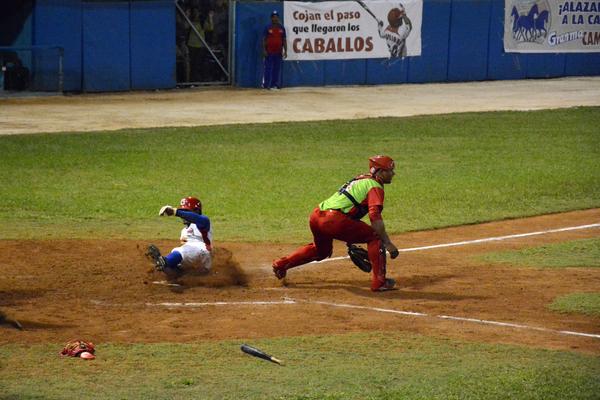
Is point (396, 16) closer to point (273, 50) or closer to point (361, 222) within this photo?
point (273, 50)

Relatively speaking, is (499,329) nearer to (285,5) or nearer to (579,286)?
(579,286)

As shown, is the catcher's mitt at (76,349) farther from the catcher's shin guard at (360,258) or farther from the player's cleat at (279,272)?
the catcher's shin guard at (360,258)

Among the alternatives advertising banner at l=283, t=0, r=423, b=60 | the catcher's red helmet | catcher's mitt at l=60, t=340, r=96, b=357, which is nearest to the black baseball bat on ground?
catcher's mitt at l=60, t=340, r=96, b=357

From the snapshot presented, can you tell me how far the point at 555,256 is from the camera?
14164mm

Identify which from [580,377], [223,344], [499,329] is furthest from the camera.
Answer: [499,329]

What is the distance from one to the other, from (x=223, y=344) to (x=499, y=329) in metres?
2.68

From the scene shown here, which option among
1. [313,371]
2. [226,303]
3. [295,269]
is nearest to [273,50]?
[295,269]

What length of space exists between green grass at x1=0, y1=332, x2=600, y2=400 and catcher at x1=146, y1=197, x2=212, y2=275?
7.49ft

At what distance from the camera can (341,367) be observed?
910 centimetres

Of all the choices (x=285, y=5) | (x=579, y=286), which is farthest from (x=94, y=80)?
(x=579, y=286)

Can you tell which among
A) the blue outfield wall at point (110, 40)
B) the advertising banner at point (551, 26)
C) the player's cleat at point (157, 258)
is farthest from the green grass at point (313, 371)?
the advertising banner at point (551, 26)

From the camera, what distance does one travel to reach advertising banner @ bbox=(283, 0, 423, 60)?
34375 mm

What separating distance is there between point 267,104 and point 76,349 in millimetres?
21576

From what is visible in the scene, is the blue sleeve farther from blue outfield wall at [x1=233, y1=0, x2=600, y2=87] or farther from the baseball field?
blue outfield wall at [x1=233, y1=0, x2=600, y2=87]
